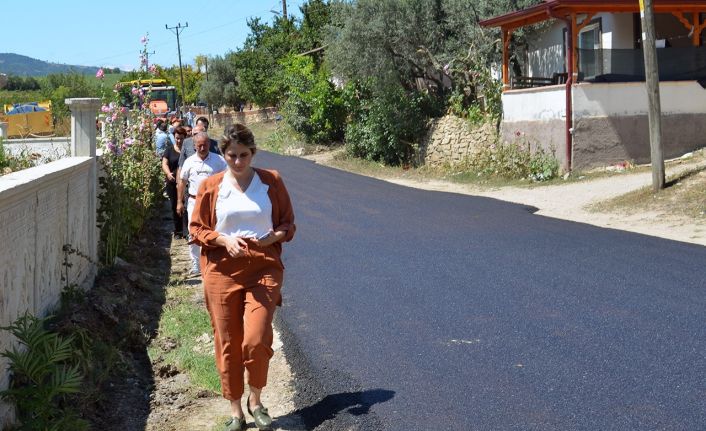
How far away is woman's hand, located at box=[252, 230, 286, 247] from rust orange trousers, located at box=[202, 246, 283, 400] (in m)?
0.04

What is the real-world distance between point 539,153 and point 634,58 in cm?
317

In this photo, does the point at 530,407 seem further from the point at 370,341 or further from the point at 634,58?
the point at 634,58

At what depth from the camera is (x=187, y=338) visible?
839 centimetres

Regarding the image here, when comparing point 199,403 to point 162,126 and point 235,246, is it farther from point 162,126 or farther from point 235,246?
point 162,126

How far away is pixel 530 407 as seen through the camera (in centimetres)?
564

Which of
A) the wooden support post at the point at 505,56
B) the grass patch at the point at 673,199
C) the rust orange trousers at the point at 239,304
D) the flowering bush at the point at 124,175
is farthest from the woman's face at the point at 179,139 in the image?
the wooden support post at the point at 505,56

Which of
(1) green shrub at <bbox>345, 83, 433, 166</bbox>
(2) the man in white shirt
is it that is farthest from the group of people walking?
(1) green shrub at <bbox>345, 83, 433, 166</bbox>

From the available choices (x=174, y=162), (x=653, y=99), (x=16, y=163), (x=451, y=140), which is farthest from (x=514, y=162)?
(x=16, y=163)

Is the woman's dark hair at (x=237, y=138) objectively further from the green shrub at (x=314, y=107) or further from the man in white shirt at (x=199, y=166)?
the green shrub at (x=314, y=107)

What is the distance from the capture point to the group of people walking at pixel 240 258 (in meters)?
5.62

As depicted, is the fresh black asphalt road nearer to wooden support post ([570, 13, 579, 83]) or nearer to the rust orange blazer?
the rust orange blazer

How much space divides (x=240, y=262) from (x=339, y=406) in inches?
44.2

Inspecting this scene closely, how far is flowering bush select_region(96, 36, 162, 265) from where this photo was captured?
1070 centimetres

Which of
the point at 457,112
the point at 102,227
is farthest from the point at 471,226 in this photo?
the point at 457,112
